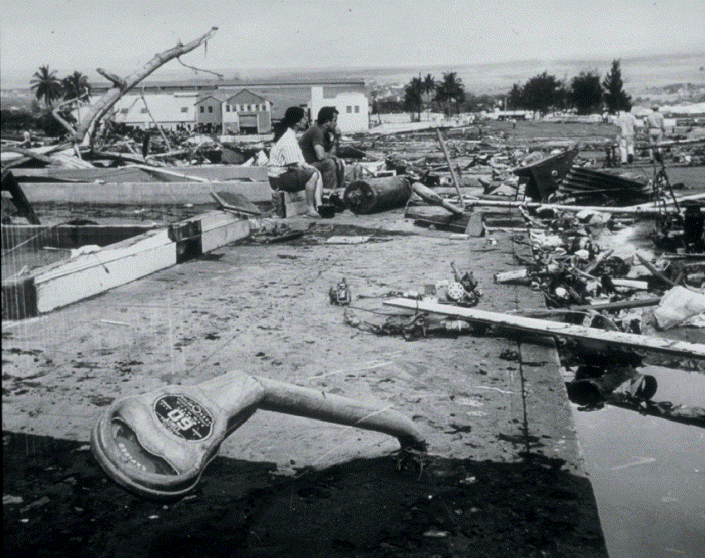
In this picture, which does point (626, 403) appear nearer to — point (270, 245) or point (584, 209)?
point (270, 245)

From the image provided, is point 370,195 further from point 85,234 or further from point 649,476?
point 649,476

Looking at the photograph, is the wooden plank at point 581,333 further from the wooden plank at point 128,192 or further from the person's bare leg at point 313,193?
the wooden plank at point 128,192

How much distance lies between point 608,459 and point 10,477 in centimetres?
262

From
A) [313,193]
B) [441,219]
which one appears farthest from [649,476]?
[313,193]

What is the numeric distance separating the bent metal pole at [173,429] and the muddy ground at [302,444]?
0.45 metres

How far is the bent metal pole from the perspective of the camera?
6.17 feet

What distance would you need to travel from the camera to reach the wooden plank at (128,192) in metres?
13.4

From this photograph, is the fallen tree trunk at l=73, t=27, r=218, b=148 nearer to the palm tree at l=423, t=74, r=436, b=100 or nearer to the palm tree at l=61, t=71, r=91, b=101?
the palm tree at l=61, t=71, r=91, b=101

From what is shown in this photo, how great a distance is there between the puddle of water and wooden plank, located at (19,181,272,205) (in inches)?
390

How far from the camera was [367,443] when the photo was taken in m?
3.10

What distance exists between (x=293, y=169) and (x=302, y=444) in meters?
8.12

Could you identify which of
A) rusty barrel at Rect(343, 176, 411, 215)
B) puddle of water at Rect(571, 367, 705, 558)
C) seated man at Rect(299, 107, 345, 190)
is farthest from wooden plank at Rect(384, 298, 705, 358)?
seated man at Rect(299, 107, 345, 190)

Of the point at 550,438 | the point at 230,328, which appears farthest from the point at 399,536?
the point at 230,328

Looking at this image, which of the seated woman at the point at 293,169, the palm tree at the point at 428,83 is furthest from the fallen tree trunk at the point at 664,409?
the palm tree at the point at 428,83
